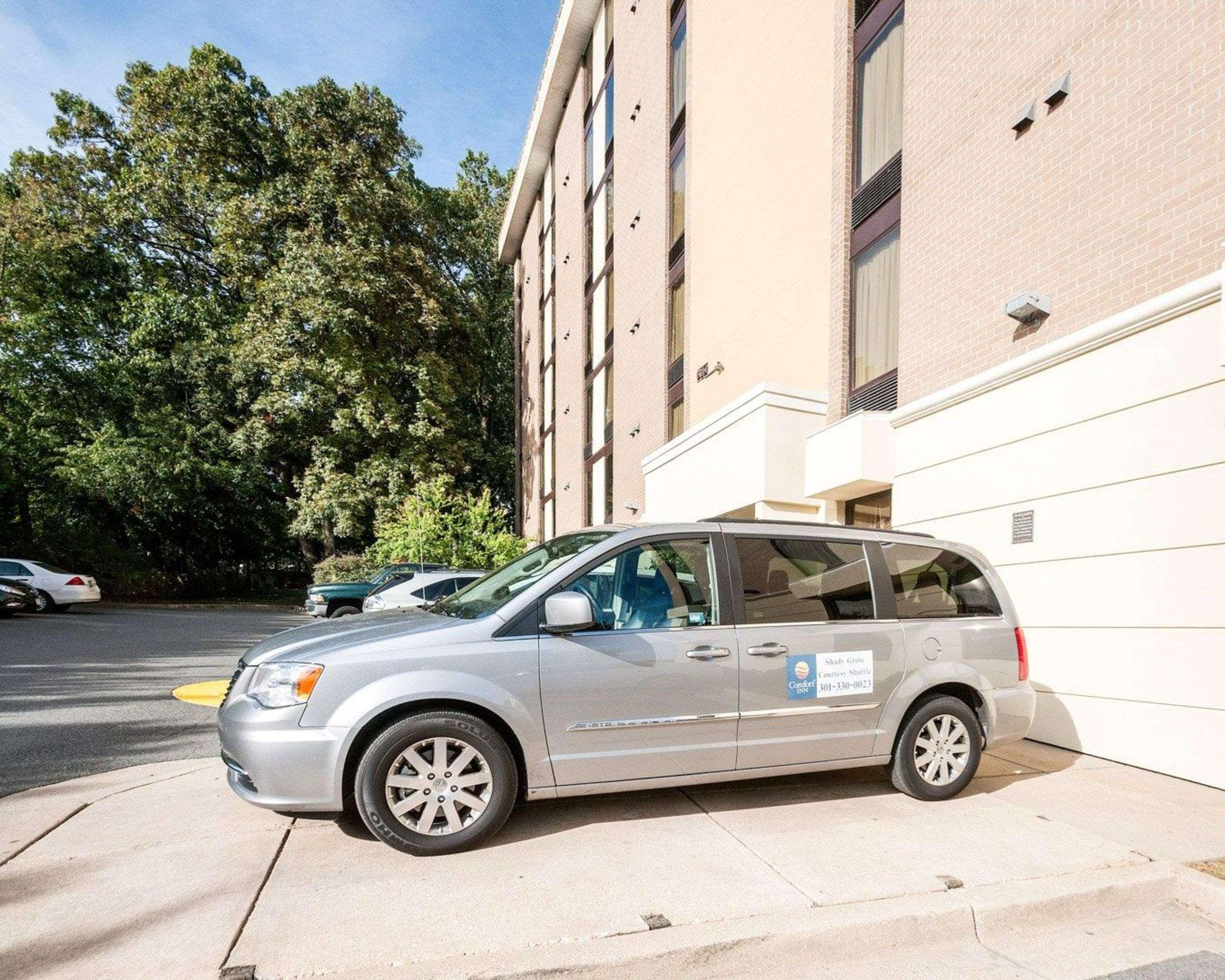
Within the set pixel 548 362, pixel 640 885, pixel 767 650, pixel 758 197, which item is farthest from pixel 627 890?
pixel 548 362

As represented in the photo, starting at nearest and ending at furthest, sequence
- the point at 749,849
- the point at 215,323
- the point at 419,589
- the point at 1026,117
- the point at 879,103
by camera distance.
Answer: the point at 749,849 < the point at 1026,117 < the point at 879,103 < the point at 419,589 < the point at 215,323

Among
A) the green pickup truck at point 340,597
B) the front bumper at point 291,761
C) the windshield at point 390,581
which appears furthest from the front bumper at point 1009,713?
the green pickup truck at point 340,597

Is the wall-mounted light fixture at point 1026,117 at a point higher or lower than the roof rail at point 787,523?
higher

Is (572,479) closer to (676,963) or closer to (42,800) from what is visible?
(42,800)

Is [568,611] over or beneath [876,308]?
beneath

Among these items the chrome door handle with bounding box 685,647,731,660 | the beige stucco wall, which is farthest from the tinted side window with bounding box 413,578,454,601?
the chrome door handle with bounding box 685,647,731,660

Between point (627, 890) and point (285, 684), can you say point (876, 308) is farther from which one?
point (285, 684)

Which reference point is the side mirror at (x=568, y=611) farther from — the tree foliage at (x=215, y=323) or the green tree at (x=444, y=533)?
the tree foliage at (x=215, y=323)

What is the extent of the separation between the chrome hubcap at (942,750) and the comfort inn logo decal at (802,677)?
0.92 m

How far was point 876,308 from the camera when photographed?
33.6ft

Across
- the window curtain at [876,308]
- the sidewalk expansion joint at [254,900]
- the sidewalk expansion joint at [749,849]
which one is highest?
the window curtain at [876,308]

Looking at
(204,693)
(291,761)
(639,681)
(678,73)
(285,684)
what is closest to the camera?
(291,761)

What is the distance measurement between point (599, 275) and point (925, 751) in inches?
810

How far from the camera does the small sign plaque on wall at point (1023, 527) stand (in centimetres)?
692
